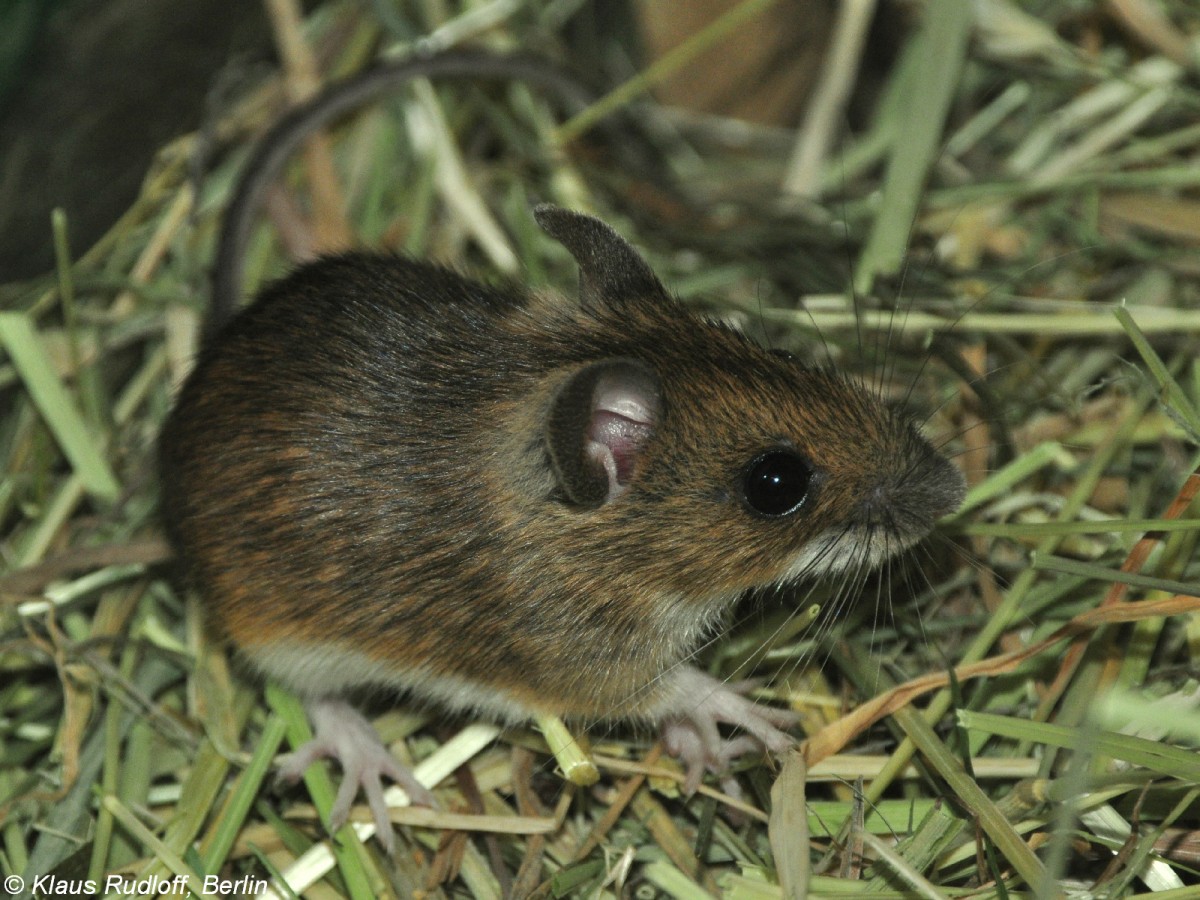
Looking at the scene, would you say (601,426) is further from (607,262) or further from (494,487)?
(607,262)

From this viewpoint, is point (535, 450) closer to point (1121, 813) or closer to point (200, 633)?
point (200, 633)

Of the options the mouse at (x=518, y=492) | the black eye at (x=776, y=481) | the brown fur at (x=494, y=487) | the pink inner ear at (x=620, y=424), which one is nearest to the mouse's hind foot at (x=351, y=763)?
the mouse at (x=518, y=492)

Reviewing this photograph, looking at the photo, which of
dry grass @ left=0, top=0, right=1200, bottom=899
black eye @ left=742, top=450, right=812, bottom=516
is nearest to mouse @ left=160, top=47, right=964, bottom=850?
black eye @ left=742, top=450, right=812, bottom=516

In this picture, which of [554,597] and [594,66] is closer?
[554,597]

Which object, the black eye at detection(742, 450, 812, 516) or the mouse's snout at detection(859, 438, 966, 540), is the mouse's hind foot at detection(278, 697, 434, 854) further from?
the mouse's snout at detection(859, 438, 966, 540)

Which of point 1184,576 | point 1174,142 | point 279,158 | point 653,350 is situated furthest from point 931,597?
point 279,158

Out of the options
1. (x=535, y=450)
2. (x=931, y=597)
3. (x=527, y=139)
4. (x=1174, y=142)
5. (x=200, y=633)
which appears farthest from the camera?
(x=527, y=139)
